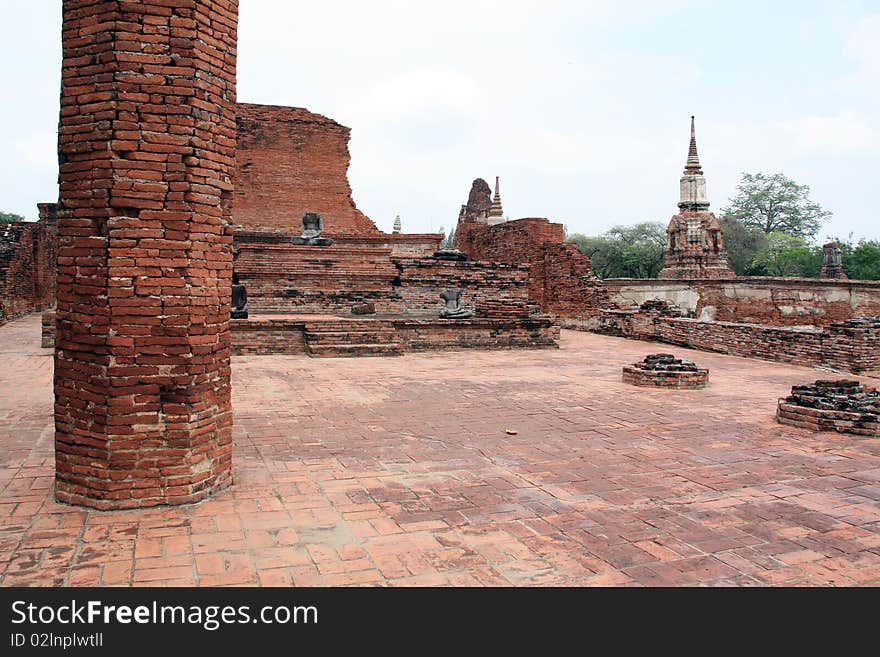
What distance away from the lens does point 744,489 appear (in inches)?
172

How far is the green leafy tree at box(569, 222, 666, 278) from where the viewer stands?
38312 mm

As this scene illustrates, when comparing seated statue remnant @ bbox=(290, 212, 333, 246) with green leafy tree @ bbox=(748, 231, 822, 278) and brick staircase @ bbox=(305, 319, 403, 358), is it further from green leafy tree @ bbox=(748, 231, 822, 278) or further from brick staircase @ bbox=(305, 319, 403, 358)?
green leafy tree @ bbox=(748, 231, 822, 278)

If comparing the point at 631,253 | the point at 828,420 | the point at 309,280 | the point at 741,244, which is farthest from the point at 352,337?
the point at 741,244

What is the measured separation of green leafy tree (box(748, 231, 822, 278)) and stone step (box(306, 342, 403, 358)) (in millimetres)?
26548

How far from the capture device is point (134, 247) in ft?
12.4

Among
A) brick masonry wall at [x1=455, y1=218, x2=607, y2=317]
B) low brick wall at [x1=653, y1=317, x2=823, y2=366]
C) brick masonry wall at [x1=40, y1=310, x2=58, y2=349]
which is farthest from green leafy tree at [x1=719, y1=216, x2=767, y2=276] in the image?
brick masonry wall at [x1=40, y1=310, x2=58, y2=349]

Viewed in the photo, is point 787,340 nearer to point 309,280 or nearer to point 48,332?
point 309,280

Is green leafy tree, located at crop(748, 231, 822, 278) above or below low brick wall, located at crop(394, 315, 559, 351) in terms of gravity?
above

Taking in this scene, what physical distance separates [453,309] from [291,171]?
35.4ft

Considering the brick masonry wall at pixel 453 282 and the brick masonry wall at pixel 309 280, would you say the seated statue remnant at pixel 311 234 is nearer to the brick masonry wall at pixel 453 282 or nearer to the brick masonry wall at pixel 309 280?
the brick masonry wall at pixel 309 280

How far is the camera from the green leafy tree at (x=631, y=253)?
38.3m

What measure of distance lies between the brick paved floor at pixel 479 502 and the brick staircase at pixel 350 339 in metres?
3.26
